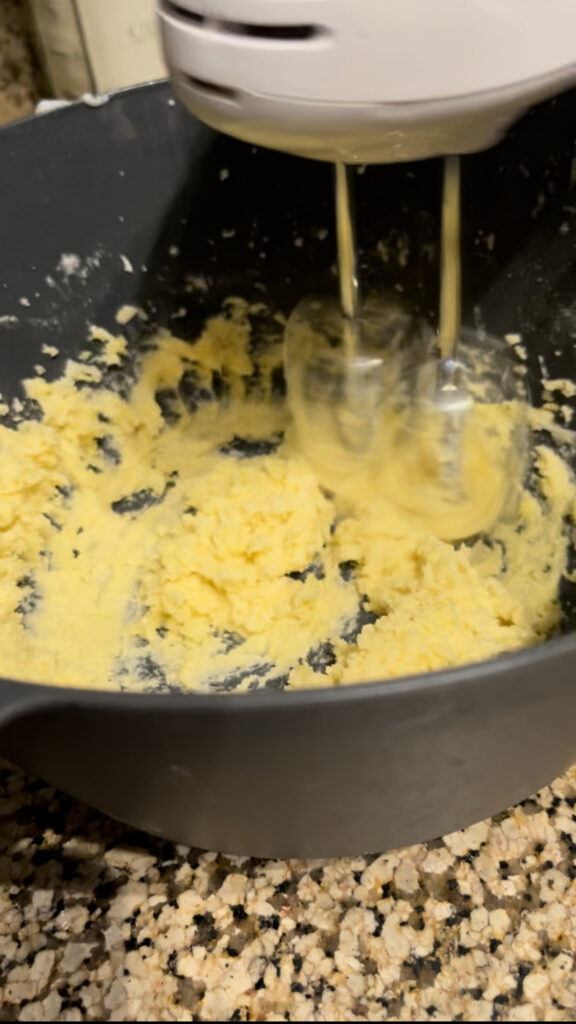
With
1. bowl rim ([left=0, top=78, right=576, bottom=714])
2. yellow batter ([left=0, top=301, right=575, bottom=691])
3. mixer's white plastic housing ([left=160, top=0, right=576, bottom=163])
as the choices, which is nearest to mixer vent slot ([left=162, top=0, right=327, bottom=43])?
mixer's white plastic housing ([left=160, top=0, right=576, bottom=163])

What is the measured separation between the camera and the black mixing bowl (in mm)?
308

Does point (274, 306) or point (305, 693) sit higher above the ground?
point (305, 693)

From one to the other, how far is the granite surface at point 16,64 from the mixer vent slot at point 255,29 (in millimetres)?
438

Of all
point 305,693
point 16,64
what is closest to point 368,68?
point 305,693

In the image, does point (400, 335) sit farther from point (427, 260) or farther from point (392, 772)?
point (392, 772)

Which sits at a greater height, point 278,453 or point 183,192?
point 183,192

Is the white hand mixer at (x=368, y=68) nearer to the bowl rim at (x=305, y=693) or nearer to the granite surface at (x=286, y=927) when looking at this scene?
the bowl rim at (x=305, y=693)

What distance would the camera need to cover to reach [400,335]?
0.74 m

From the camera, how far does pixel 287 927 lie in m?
0.46

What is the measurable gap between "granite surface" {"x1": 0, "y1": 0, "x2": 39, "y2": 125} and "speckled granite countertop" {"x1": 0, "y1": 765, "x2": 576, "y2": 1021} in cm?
64

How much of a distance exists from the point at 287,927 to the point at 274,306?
52 cm

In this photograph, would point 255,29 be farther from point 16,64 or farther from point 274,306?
point 16,64

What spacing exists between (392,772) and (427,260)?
50cm

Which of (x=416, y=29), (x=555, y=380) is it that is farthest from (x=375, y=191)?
(x=416, y=29)
